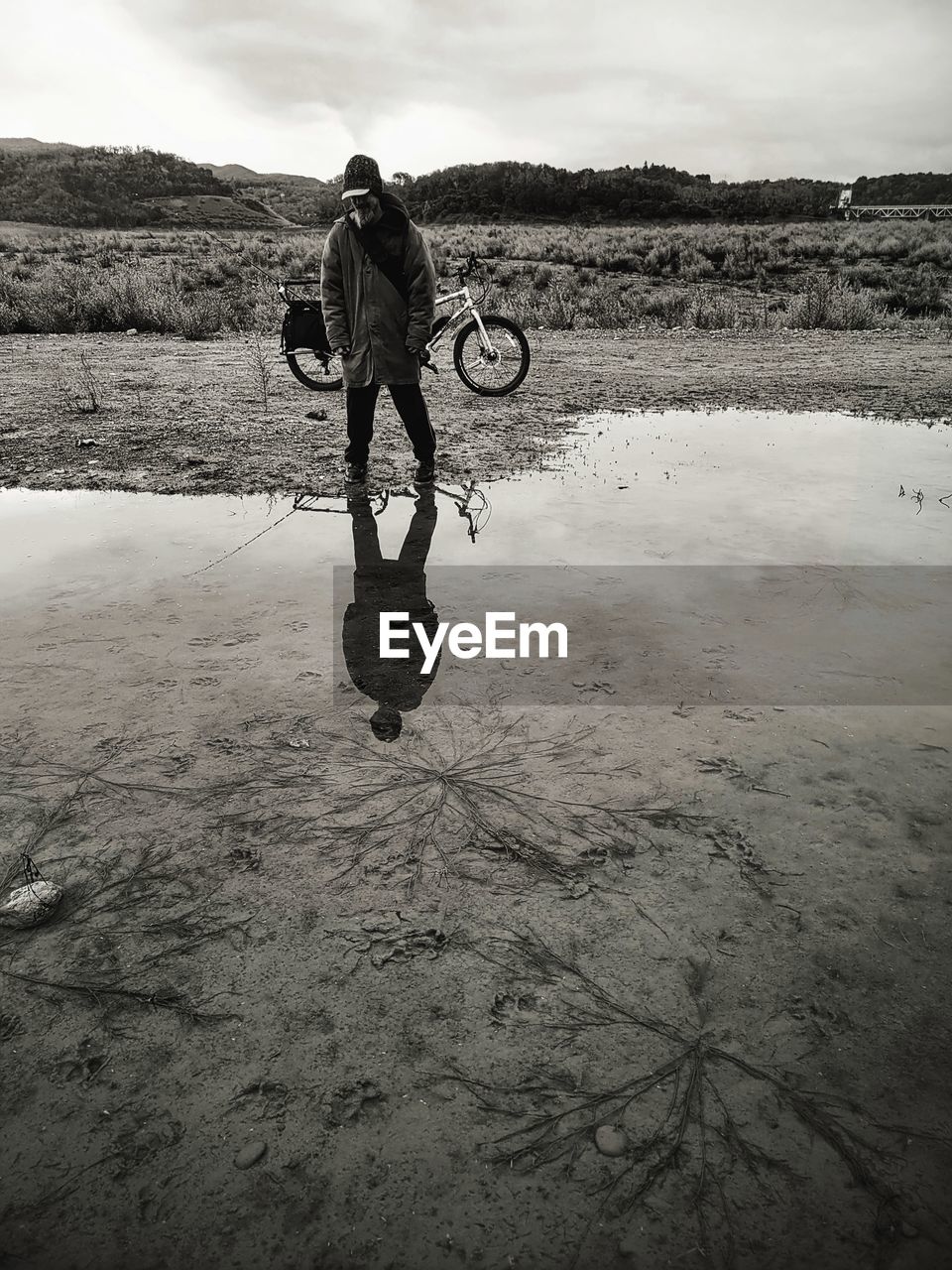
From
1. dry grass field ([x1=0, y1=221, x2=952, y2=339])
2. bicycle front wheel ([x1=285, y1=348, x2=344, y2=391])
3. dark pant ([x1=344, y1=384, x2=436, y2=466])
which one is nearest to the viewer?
dark pant ([x1=344, y1=384, x2=436, y2=466])

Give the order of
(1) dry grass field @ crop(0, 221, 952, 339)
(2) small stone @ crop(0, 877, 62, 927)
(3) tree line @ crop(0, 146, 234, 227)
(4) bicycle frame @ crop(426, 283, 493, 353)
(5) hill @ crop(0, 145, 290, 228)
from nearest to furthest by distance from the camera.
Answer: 1. (2) small stone @ crop(0, 877, 62, 927)
2. (4) bicycle frame @ crop(426, 283, 493, 353)
3. (1) dry grass field @ crop(0, 221, 952, 339)
4. (5) hill @ crop(0, 145, 290, 228)
5. (3) tree line @ crop(0, 146, 234, 227)

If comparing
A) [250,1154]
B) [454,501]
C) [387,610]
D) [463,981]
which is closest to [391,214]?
[454,501]

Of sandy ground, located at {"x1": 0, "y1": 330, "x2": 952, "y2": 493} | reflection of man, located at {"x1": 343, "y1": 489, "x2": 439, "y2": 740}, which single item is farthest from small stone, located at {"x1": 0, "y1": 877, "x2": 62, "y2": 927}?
sandy ground, located at {"x1": 0, "y1": 330, "x2": 952, "y2": 493}

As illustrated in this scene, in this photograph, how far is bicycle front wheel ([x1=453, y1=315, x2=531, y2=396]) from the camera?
8570mm

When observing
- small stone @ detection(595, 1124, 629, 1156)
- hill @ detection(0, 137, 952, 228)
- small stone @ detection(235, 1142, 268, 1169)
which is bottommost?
small stone @ detection(235, 1142, 268, 1169)

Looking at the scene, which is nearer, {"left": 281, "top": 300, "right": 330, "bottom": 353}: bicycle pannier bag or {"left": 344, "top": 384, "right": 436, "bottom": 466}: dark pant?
{"left": 344, "top": 384, "right": 436, "bottom": 466}: dark pant

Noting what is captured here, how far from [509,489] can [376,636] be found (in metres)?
2.45

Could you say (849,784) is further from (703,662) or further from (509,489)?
(509,489)

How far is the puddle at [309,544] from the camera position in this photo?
3.14 meters

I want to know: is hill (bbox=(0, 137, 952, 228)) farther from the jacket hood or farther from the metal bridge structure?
the jacket hood

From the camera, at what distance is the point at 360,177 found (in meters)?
4.75

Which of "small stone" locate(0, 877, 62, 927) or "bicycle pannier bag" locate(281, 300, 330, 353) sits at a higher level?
"bicycle pannier bag" locate(281, 300, 330, 353)

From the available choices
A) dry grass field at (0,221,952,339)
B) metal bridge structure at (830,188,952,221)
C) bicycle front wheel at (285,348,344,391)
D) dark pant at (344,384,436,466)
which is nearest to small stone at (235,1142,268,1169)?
dark pant at (344,384,436,466)

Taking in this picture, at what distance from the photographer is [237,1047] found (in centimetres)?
166
